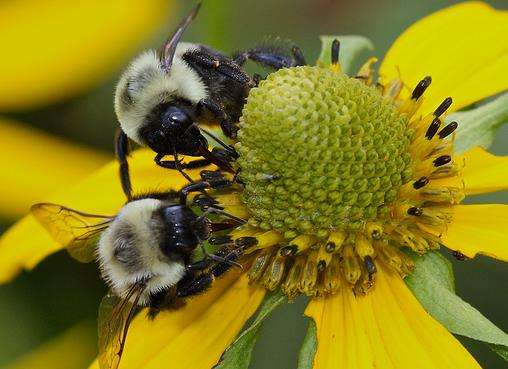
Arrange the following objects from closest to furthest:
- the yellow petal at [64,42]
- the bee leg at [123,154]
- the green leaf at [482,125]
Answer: the green leaf at [482,125]
the bee leg at [123,154]
the yellow petal at [64,42]

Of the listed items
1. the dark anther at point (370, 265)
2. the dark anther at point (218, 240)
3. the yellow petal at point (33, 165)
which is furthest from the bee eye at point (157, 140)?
the yellow petal at point (33, 165)

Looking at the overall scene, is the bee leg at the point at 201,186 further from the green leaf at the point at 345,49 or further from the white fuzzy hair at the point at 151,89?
the green leaf at the point at 345,49

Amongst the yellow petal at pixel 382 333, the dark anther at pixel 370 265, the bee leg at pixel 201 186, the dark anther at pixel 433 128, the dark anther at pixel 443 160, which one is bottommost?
the yellow petal at pixel 382 333

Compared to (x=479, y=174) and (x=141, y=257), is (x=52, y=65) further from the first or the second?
(x=479, y=174)

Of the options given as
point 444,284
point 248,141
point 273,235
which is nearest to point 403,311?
point 444,284

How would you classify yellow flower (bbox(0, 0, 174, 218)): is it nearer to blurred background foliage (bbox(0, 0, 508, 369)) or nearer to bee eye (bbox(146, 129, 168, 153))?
blurred background foliage (bbox(0, 0, 508, 369))

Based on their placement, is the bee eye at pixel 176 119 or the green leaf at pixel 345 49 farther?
the green leaf at pixel 345 49

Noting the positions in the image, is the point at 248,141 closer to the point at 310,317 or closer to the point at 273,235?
the point at 273,235
